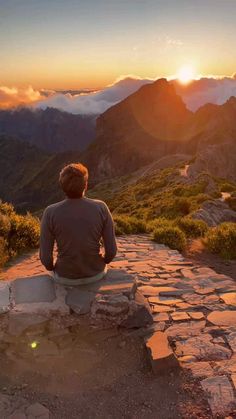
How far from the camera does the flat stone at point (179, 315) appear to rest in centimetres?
679

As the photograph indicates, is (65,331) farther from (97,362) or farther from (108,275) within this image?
(108,275)

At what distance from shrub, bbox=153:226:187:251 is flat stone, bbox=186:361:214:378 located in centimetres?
660

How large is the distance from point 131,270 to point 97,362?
151 inches

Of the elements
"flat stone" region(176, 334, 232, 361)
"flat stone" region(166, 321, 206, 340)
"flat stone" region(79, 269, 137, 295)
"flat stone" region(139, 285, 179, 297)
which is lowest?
"flat stone" region(176, 334, 232, 361)

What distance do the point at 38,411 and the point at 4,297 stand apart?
1.83 m

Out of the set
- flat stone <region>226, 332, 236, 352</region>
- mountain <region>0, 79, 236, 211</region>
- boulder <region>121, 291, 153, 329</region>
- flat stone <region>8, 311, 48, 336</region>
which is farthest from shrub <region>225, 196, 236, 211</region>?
mountain <region>0, 79, 236, 211</region>

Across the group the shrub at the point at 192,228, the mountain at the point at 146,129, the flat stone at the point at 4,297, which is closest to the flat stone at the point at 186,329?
the flat stone at the point at 4,297

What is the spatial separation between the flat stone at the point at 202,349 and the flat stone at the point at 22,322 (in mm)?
1853

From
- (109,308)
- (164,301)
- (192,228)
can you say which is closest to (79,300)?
(109,308)

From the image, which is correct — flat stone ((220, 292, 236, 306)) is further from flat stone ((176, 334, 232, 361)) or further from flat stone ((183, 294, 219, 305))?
flat stone ((176, 334, 232, 361))

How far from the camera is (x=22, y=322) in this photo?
19.2 ft

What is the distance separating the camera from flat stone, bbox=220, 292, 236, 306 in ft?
24.5

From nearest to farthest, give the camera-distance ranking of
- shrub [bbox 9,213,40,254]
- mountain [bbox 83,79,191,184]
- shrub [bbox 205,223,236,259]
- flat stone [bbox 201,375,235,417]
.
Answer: flat stone [bbox 201,375,235,417], shrub [bbox 205,223,236,259], shrub [bbox 9,213,40,254], mountain [bbox 83,79,191,184]

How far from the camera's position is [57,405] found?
497 centimetres
